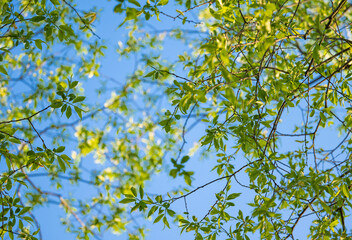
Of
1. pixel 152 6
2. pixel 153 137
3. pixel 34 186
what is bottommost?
pixel 152 6

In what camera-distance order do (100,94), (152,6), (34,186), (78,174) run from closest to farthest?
(152,6) → (34,186) → (78,174) → (100,94)

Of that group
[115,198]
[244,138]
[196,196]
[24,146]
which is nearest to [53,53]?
[24,146]

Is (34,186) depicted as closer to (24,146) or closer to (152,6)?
(24,146)

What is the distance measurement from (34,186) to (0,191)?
1420 mm

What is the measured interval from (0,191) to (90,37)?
2097 mm

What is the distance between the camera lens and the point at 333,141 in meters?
5.09

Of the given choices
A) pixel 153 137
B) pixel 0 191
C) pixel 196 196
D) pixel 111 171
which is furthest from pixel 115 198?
pixel 196 196

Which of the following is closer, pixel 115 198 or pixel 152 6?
pixel 152 6

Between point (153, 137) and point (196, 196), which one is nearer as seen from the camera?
point (153, 137)

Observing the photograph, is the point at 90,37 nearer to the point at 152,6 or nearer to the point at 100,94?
the point at 100,94

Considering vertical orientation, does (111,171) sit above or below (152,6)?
above

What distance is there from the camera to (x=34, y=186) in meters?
2.99

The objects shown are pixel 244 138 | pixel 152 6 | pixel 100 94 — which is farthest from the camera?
pixel 100 94

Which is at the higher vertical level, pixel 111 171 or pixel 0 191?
pixel 111 171
